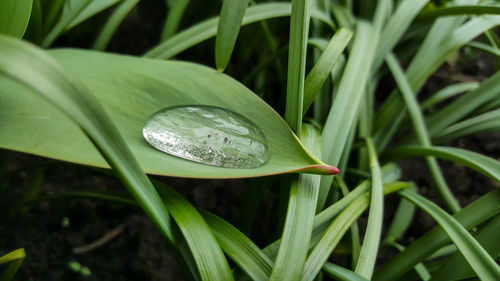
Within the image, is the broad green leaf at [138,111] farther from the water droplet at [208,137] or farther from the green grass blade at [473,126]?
the green grass blade at [473,126]

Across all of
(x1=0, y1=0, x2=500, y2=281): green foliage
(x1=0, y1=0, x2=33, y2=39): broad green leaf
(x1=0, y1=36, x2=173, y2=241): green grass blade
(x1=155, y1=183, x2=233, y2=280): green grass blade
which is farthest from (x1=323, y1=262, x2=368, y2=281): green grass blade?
(x1=0, y1=0, x2=33, y2=39): broad green leaf

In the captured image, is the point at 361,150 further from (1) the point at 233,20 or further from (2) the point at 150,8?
(2) the point at 150,8

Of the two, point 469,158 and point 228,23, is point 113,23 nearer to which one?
point 228,23

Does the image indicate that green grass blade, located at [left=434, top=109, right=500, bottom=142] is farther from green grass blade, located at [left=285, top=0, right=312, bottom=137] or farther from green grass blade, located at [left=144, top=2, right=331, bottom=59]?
green grass blade, located at [left=285, top=0, right=312, bottom=137]

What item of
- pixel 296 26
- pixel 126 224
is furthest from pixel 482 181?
pixel 126 224

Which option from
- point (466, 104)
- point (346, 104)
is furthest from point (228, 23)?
point (466, 104)

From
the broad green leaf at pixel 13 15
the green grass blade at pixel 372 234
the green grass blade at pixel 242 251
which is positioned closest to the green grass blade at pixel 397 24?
the green grass blade at pixel 372 234
